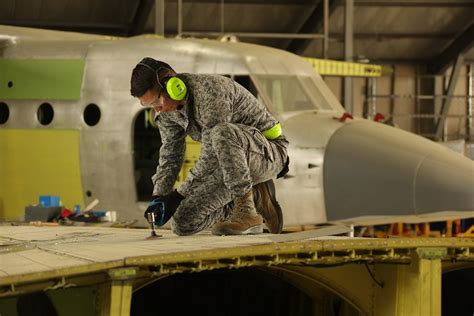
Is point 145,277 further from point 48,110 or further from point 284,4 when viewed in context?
point 284,4

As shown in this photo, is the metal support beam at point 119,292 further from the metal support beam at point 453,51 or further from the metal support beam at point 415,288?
the metal support beam at point 453,51

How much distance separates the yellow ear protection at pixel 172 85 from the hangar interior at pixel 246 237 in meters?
0.73

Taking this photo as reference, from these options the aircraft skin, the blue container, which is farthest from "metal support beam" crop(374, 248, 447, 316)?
the blue container

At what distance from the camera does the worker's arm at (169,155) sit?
5.62m

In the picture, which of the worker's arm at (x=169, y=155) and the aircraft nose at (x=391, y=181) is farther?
the aircraft nose at (x=391, y=181)

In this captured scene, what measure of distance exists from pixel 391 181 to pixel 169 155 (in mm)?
4315

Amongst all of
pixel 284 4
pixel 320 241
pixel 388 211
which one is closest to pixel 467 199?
pixel 388 211

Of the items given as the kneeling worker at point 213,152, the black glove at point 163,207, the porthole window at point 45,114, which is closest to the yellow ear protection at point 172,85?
the kneeling worker at point 213,152

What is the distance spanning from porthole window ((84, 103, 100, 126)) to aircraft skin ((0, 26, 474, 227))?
0.05 meters

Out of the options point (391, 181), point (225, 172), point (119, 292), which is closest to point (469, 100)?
point (391, 181)

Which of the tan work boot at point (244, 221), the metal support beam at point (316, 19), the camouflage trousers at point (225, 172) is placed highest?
the metal support beam at point (316, 19)

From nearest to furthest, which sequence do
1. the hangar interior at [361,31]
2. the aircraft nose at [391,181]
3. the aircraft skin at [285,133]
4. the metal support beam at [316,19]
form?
the aircraft nose at [391,181], the aircraft skin at [285,133], the hangar interior at [361,31], the metal support beam at [316,19]

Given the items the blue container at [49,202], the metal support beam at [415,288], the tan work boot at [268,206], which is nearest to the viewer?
the metal support beam at [415,288]

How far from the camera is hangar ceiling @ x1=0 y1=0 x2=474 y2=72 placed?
2041 cm
